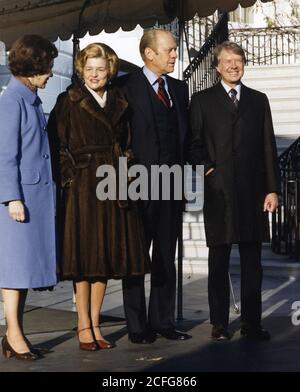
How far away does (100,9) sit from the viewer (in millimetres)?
9211

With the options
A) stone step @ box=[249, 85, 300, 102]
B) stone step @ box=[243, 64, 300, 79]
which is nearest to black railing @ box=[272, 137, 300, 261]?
stone step @ box=[249, 85, 300, 102]

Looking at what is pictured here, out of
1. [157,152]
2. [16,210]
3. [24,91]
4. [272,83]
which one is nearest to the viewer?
[16,210]

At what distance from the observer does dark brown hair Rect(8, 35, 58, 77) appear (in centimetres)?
704

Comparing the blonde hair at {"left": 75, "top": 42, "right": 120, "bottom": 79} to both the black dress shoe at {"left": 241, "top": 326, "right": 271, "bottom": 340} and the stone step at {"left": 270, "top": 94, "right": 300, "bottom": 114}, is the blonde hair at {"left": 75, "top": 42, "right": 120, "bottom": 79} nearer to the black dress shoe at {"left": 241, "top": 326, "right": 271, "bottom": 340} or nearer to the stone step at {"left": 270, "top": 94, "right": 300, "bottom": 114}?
the black dress shoe at {"left": 241, "top": 326, "right": 271, "bottom": 340}

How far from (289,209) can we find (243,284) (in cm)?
467

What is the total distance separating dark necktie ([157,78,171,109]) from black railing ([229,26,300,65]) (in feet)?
49.0

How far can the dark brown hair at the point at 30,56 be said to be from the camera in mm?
7039

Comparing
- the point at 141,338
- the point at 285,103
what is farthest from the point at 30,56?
the point at 285,103

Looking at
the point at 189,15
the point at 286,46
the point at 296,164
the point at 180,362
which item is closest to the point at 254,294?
the point at 180,362

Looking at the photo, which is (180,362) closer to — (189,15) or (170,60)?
(170,60)

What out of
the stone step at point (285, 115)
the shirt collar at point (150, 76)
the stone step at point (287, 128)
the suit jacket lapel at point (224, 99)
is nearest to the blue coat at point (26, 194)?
the shirt collar at point (150, 76)

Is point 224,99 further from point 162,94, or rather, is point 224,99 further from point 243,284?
point 243,284

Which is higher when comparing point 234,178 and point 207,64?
point 207,64

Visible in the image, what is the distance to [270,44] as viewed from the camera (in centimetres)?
2280
